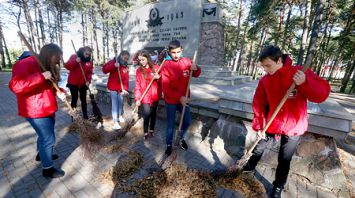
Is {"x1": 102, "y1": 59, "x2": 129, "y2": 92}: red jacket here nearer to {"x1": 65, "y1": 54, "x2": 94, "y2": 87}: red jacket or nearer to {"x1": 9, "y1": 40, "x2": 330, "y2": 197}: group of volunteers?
{"x1": 65, "y1": 54, "x2": 94, "y2": 87}: red jacket

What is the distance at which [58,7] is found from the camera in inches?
870

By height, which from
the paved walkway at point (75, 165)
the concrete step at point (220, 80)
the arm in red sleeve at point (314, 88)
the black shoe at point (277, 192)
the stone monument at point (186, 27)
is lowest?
the paved walkway at point (75, 165)

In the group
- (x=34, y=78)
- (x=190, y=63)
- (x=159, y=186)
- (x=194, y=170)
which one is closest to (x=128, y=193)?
(x=159, y=186)

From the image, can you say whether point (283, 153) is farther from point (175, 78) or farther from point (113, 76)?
point (113, 76)

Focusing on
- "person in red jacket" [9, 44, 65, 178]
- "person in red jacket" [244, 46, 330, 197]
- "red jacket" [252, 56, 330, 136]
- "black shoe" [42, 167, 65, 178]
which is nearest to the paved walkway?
"black shoe" [42, 167, 65, 178]

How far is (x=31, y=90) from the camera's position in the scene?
2.25 metres

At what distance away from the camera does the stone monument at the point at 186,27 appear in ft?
29.7

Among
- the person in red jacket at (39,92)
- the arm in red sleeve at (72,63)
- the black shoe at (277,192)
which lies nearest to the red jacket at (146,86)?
the person in red jacket at (39,92)

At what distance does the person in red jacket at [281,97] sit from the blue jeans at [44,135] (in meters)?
2.86

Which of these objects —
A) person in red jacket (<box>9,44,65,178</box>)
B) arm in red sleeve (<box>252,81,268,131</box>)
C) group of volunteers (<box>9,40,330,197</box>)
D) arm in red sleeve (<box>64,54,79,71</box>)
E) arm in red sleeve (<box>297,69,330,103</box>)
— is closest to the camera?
arm in red sleeve (<box>297,69,330,103</box>)

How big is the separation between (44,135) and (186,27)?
851cm

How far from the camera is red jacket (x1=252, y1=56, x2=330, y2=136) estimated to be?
183 cm

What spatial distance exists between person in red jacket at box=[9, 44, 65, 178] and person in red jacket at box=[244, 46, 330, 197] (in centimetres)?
269

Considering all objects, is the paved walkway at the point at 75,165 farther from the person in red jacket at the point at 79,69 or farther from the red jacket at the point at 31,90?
the person in red jacket at the point at 79,69
